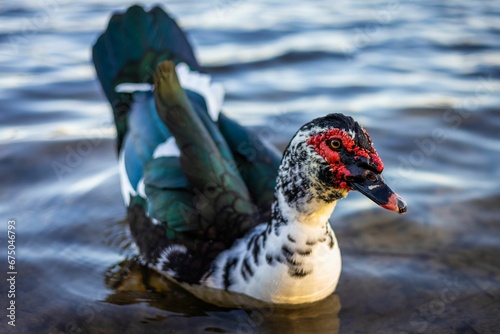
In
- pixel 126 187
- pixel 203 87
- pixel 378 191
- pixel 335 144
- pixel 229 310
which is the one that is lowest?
pixel 229 310

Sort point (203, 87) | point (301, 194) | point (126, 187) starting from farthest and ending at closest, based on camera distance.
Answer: point (203, 87)
point (126, 187)
point (301, 194)

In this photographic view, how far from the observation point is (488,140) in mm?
5984

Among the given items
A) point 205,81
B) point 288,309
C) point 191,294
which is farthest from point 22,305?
point 205,81

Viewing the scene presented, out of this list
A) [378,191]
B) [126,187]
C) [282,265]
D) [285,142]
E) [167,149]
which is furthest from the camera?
[285,142]

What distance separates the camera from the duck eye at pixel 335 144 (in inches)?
128

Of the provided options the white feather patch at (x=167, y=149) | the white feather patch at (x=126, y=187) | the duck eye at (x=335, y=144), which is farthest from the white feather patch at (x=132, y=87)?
the duck eye at (x=335, y=144)

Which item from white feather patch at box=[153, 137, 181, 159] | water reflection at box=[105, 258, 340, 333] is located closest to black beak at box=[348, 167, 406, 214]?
water reflection at box=[105, 258, 340, 333]

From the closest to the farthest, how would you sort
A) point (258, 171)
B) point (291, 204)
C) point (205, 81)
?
point (291, 204)
point (258, 171)
point (205, 81)

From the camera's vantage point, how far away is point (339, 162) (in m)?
3.28

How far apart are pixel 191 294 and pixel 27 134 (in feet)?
8.40

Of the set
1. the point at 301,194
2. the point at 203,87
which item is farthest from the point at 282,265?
the point at 203,87

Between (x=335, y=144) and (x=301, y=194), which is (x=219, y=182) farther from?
(x=335, y=144)

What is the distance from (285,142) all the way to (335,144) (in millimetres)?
2652

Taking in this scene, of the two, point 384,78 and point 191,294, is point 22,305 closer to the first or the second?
point 191,294
